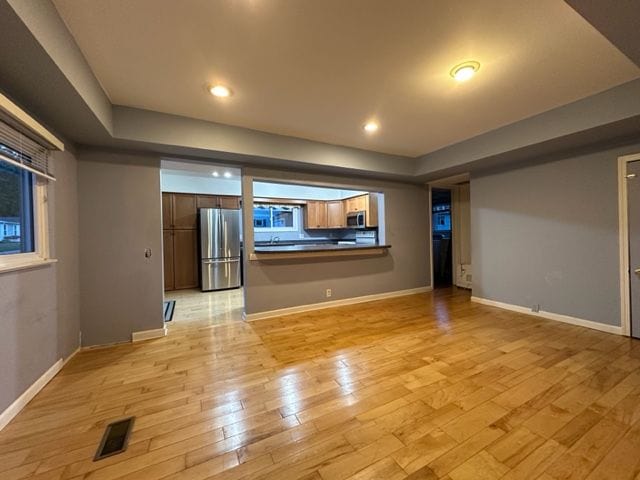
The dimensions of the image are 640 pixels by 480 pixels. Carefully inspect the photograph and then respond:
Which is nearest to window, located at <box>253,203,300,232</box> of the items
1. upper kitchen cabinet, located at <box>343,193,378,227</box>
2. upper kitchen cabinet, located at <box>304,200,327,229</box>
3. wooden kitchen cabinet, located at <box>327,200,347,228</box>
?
upper kitchen cabinet, located at <box>304,200,327,229</box>

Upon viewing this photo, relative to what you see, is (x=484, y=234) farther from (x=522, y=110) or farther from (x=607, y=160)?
(x=522, y=110)

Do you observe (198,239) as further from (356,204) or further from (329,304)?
(356,204)

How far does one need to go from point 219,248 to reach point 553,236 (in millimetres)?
5713

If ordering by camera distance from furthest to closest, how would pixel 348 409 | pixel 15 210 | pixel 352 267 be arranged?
1. pixel 352 267
2. pixel 15 210
3. pixel 348 409

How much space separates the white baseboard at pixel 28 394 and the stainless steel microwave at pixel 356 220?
5124mm

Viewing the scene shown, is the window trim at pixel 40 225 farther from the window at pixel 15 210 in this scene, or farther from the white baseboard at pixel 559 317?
the white baseboard at pixel 559 317

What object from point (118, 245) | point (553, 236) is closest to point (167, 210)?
point (118, 245)

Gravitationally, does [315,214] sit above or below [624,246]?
above

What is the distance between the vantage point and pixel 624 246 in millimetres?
2875

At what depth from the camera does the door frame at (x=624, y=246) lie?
2.86 metres

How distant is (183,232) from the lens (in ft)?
18.9

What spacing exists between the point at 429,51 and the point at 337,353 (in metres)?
2.68

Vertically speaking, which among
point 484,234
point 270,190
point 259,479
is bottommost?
point 259,479

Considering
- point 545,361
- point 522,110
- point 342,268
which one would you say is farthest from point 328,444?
point 522,110
